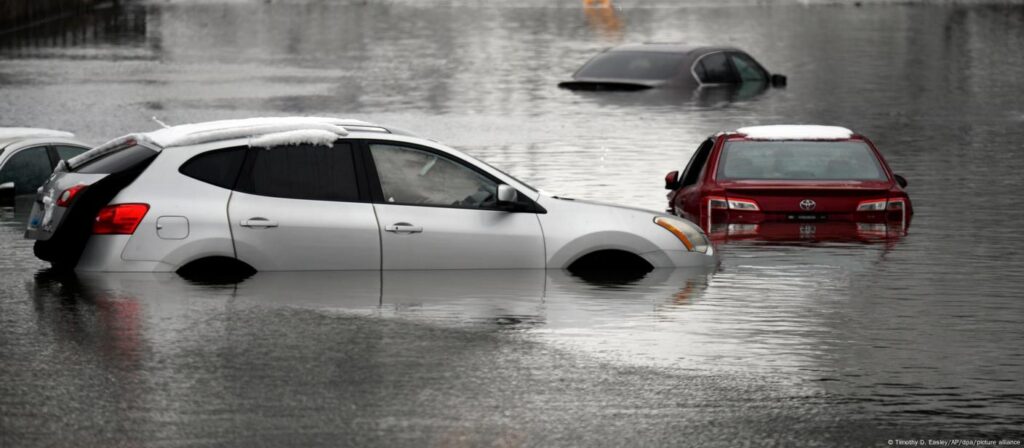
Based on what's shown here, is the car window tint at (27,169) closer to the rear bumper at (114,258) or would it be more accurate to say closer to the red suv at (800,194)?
the red suv at (800,194)

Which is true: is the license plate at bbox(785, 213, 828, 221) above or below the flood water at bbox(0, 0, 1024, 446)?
below

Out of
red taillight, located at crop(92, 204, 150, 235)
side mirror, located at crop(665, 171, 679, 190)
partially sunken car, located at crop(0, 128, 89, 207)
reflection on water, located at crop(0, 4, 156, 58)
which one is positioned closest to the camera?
red taillight, located at crop(92, 204, 150, 235)

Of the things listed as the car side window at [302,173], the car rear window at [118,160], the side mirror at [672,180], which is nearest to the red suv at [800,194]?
the side mirror at [672,180]

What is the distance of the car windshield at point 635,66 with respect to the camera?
40750mm

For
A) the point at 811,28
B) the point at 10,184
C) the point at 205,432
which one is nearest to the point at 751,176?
the point at 10,184

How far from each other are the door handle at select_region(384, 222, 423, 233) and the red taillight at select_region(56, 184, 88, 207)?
2.16m

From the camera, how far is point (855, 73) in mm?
48062

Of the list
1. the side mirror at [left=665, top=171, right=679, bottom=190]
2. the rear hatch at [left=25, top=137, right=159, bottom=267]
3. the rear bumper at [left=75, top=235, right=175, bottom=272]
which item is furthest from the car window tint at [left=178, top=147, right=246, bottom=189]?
the side mirror at [left=665, top=171, right=679, bottom=190]

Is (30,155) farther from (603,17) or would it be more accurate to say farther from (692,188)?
(603,17)

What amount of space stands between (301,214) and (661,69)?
26869mm

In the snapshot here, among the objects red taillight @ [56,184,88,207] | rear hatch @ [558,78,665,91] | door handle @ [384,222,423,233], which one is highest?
red taillight @ [56,184,88,207]

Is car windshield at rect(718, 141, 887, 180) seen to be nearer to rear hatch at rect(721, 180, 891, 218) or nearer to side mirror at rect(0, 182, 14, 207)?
rear hatch at rect(721, 180, 891, 218)

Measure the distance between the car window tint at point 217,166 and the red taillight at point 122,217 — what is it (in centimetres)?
45

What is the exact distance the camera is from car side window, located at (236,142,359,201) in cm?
1465
